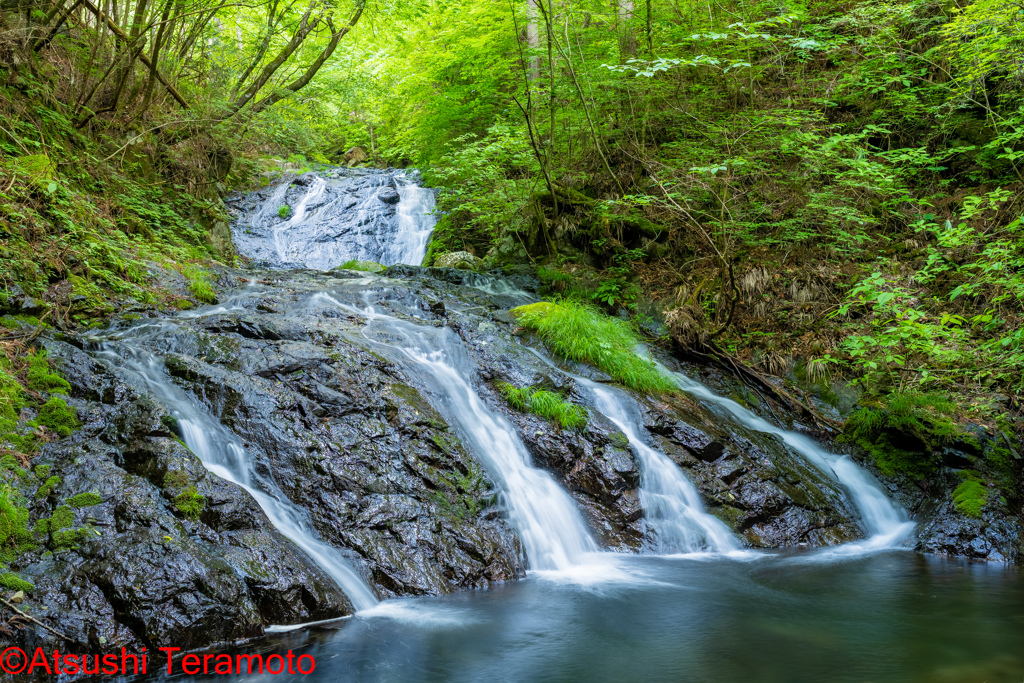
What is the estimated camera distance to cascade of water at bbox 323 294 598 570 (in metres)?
5.12

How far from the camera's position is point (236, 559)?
11.9 feet

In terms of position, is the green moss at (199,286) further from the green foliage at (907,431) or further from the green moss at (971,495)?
the green moss at (971,495)

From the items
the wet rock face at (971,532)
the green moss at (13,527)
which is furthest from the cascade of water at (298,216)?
the wet rock face at (971,532)

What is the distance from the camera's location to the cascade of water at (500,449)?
16.8ft

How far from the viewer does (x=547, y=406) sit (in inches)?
250

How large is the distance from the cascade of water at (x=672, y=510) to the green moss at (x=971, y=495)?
7.55 feet

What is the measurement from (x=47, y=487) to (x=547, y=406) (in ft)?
13.8

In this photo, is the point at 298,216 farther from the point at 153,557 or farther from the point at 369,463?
the point at 153,557

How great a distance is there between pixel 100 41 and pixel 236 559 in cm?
906

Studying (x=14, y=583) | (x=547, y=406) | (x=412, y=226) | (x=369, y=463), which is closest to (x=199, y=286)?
(x=369, y=463)

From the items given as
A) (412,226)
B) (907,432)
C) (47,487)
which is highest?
(412,226)

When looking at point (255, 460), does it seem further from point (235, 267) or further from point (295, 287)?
point (235, 267)

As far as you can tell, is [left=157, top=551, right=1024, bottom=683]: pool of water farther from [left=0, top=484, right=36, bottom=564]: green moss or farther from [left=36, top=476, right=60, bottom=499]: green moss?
[left=36, top=476, right=60, bottom=499]: green moss

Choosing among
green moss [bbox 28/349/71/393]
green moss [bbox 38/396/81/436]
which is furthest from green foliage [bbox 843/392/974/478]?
green moss [bbox 28/349/71/393]
